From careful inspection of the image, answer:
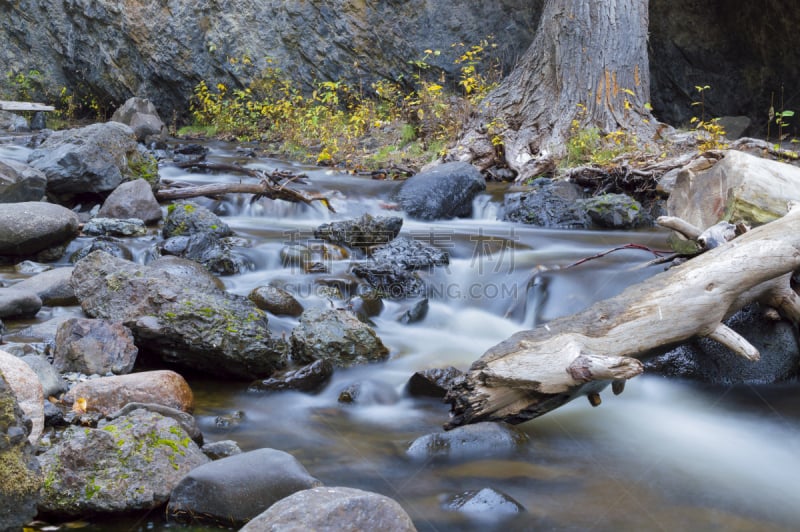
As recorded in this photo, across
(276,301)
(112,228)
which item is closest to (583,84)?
(276,301)

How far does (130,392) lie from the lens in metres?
3.66

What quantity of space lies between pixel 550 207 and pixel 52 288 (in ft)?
16.8

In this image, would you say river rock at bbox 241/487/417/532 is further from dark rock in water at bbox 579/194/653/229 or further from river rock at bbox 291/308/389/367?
dark rock in water at bbox 579/194/653/229

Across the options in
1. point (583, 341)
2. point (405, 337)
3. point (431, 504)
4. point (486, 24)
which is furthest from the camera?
point (486, 24)

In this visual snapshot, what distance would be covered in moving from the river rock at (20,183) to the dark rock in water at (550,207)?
17.4 ft

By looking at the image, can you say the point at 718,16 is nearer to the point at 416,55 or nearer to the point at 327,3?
the point at 416,55

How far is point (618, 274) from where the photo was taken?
17.2ft

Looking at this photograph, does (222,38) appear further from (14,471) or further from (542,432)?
(14,471)

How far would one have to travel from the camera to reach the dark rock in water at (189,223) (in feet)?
22.9

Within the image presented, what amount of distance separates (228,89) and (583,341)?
14.0 m

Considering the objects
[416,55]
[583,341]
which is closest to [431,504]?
[583,341]

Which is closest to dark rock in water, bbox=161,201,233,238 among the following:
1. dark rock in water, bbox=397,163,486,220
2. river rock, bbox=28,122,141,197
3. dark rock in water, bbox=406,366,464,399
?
river rock, bbox=28,122,141,197

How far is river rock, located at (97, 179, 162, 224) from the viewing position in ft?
24.5

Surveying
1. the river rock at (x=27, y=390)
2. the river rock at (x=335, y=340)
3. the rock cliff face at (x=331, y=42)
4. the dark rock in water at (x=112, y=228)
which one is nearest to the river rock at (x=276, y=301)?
the river rock at (x=335, y=340)
